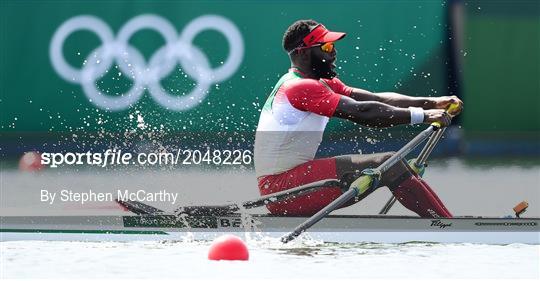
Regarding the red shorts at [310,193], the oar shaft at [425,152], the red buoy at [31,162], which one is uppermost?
the red buoy at [31,162]

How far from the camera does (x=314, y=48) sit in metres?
9.77

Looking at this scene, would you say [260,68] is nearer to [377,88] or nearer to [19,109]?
[377,88]

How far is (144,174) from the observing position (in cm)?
1111

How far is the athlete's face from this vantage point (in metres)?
9.77

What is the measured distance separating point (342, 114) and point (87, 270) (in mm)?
2459

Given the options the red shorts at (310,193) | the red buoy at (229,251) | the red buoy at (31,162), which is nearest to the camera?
the red buoy at (229,251)

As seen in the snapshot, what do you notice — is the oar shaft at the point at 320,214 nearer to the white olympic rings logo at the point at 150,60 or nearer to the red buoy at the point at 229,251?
the red buoy at the point at 229,251

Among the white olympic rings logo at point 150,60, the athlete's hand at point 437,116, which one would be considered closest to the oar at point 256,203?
the athlete's hand at point 437,116

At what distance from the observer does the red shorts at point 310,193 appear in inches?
375

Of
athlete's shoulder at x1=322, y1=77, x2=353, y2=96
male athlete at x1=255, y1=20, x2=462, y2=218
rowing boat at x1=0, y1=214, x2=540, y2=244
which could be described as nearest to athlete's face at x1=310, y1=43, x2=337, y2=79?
male athlete at x1=255, y1=20, x2=462, y2=218

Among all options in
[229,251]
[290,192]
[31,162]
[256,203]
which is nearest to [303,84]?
[290,192]

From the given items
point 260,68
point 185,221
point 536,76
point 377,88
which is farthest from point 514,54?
point 185,221

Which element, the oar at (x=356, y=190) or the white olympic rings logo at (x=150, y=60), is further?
the white olympic rings logo at (x=150, y=60)

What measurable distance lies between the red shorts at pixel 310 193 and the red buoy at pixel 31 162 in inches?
135
